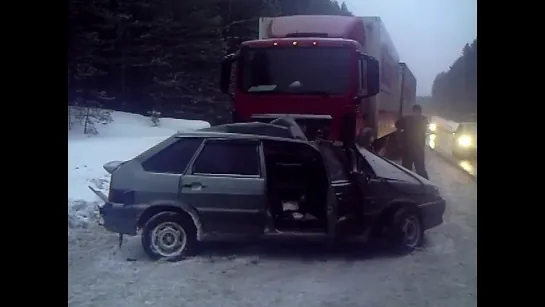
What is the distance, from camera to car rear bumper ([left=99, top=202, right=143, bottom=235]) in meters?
2.49

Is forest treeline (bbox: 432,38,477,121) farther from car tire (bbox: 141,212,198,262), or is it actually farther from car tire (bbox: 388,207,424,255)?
car tire (bbox: 141,212,198,262)

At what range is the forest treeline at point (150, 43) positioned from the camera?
8.57 feet

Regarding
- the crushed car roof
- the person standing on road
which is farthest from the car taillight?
the person standing on road

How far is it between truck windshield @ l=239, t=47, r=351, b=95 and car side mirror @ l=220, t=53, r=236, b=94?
4cm

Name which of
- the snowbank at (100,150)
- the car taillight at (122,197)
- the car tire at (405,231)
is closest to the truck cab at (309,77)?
the snowbank at (100,150)

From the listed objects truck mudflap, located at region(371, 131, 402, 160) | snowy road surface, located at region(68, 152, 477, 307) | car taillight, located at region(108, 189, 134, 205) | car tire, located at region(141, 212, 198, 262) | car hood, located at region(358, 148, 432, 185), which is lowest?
snowy road surface, located at region(68, 152, 477, 307)

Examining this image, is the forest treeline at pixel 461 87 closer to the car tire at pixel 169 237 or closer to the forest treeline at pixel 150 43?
the forest treeline at pixel 150 43

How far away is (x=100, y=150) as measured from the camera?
255 centimetres

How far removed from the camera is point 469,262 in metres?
2.42

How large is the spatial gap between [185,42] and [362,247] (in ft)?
3.24

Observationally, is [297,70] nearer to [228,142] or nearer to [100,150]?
[228,142]

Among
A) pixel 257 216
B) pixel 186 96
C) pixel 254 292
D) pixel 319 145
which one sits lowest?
pixel 254 292
